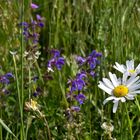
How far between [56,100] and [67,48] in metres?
0.56

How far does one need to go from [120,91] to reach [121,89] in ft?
0.04

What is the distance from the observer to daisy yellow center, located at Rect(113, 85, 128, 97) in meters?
1.24

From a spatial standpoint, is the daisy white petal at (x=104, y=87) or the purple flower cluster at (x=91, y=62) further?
the purple flower cluster at (x=91, y=62)

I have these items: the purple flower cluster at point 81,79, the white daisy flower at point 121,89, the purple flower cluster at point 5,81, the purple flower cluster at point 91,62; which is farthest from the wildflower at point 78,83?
the white daisy flower at point 121,89

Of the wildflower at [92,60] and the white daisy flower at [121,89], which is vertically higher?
the wildflower at [92,60]

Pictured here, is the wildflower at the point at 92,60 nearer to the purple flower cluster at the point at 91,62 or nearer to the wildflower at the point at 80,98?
the purple flower cluster at the point at 91,62

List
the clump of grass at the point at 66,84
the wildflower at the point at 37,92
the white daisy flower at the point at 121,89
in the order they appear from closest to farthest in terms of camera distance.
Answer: the white daisy flower at the point at 121,89
the clump of grass at the point at 66,84
the wildflower at the point at 37,92

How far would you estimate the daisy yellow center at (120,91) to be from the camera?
124 cm

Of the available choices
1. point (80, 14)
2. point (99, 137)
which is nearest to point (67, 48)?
point (80, 14)

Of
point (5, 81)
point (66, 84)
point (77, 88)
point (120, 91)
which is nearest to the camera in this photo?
point (120, 91)

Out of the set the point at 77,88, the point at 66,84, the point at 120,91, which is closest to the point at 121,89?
the point at 120,91

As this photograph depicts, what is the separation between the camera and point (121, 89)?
4.12 ft

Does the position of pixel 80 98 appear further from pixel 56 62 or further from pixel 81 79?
pixel 56 62

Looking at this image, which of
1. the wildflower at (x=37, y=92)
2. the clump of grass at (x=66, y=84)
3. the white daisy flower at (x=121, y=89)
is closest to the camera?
the white daisy flower at (x=121, y=89)
